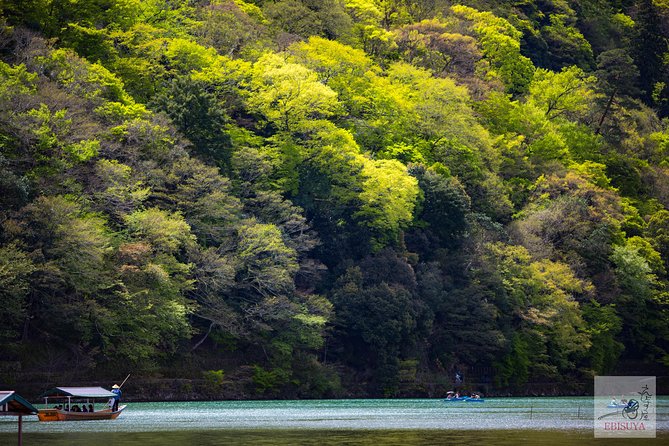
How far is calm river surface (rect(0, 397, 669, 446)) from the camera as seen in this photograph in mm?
42719

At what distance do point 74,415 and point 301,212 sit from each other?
33.2 metres

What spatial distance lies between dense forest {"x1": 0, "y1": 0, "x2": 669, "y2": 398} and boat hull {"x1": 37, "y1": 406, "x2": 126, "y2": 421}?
962 cm

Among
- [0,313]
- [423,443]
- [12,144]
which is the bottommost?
[423,443]

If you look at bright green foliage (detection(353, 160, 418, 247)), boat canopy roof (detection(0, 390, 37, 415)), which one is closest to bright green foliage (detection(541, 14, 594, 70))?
bright green foliage (detection(353, 160, 418, 247))

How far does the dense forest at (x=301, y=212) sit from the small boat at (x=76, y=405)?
886 centimetres

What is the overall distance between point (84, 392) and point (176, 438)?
7.91 m

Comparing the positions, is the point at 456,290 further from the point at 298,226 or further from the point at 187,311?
the point at 187,311

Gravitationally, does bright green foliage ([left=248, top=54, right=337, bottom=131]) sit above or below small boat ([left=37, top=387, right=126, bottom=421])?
above

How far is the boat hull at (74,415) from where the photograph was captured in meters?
50.7

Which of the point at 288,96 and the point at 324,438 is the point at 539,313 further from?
the point at 324,438

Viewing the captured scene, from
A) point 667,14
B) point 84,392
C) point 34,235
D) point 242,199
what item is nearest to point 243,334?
point 242,199

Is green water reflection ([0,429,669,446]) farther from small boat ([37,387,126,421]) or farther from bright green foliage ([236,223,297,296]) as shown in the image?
bright green foliage ([236,223,297,296])

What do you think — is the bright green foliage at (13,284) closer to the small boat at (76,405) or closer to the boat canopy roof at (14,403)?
the small boat at (76,405)

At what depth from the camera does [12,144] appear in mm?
66125
